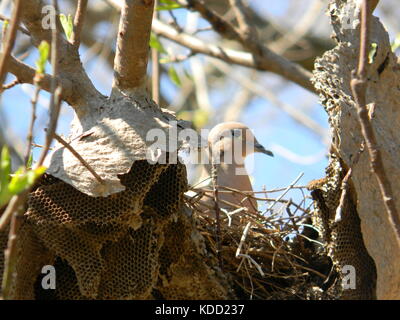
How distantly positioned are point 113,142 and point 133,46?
1.35 ft

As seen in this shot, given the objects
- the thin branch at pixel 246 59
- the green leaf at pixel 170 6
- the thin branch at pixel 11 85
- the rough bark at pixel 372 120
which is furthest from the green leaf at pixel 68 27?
the thin branch at pixel 246 59

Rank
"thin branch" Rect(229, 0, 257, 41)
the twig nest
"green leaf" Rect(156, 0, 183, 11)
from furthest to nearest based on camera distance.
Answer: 1. "thin branch" Rect(229, 0, 257, 41)
2. "green leaf" Rect(156, 0, 183, 11)
3. the twig nest

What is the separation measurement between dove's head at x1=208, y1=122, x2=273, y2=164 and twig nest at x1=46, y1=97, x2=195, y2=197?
244 cm

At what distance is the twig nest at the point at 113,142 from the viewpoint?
2.93 metres

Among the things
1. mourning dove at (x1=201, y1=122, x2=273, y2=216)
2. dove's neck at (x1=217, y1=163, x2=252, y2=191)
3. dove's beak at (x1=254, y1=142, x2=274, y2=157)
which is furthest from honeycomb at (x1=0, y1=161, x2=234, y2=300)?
dove's beak at (x1=254, y1=142, x2=274, y2=157)

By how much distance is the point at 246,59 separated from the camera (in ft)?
16.8

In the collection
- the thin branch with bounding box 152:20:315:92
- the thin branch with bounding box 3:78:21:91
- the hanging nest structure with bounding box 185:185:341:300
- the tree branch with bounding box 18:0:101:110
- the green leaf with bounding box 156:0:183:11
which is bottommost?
the hanging nest structure with bounding box 185:185:341:300

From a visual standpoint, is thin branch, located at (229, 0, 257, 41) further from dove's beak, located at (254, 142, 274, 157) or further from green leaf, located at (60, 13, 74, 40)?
green leaf, located at (60, 13, 74, 40)

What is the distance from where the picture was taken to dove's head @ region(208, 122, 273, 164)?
5714mm

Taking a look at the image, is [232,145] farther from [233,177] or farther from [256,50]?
[256,50]

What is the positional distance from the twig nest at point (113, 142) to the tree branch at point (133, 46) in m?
0.07

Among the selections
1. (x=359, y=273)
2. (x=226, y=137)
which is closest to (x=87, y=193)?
(x=359, y=273)

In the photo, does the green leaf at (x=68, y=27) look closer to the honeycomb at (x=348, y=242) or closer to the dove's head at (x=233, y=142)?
the honeycomb at (x=348, y=242)

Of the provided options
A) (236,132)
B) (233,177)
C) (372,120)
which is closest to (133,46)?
(372,120)
